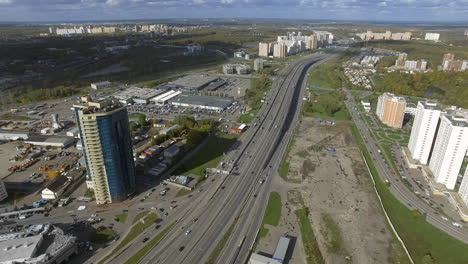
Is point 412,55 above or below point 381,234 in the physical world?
above

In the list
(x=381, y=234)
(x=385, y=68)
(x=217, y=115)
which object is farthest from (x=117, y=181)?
(x=385, y=68)

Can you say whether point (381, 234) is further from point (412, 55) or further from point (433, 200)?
point (412, 55)

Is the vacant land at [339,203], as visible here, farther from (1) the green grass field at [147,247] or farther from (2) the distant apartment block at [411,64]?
(2) the distant apartment block at [411,64]

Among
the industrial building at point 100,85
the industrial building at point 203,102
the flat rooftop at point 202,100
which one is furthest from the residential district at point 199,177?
the industrial building at point 100,85

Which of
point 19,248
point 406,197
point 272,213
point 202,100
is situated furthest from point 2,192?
point 406,197

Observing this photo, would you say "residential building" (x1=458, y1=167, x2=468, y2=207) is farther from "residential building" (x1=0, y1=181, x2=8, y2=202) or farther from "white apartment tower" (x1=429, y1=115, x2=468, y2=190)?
A: "residential building" (x1=0, y1=181, x2=8, y2=202)

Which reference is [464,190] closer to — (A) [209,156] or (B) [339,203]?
(B) [339,203]
